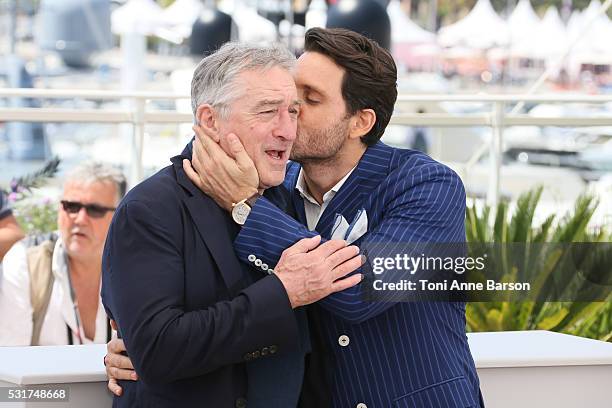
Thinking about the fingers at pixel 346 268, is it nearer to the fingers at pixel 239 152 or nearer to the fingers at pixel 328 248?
the fingers at pixel 328 248

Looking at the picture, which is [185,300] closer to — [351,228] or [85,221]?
[351,228]

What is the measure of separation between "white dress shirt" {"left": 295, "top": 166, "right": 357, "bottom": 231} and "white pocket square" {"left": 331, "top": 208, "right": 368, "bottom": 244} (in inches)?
4.6

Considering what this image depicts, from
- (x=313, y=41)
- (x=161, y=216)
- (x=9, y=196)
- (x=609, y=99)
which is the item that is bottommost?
(x=9, y=196)

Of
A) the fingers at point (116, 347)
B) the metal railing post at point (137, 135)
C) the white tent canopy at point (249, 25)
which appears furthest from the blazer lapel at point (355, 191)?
the white tent canopy at point (249, 25)

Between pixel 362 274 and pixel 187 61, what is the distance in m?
46.0

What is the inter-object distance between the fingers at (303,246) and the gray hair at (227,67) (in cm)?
33

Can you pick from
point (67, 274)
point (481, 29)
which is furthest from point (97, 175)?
point (481, 29)

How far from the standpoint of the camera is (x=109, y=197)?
5.49 meters

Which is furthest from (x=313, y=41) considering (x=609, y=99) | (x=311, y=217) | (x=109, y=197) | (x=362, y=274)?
(x=609, y=99)

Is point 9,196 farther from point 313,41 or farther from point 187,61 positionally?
point 187,61

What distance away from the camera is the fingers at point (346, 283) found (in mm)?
2320

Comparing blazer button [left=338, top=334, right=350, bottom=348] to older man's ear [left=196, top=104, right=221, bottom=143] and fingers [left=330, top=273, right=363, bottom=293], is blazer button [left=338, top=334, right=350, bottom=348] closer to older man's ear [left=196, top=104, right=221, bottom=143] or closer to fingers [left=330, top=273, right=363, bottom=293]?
fingers [left=330, top=273, right=363, bottom=293]

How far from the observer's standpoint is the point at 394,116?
5.85m

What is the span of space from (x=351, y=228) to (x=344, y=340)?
27 centimetres
